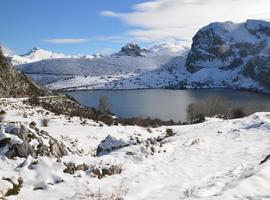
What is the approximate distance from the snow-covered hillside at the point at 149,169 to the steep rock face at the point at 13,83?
33840 millimetres

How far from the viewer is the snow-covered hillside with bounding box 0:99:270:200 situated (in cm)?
1462

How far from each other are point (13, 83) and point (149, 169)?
54904 mm

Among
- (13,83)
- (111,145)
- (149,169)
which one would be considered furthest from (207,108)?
(149,169)

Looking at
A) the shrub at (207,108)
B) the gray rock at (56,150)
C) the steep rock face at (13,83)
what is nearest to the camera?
the gray rock at (56,150)

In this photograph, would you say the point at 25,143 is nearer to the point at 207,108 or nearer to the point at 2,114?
the point at 2,114

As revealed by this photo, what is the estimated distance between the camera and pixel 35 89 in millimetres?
74625

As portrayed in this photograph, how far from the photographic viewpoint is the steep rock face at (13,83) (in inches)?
2633

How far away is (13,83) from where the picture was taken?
70.6 metres

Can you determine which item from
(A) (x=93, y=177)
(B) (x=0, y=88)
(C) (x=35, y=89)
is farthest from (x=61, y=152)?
(C) (x=35, y=89)

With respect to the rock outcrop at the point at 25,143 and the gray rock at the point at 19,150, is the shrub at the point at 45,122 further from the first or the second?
the gray rock at the point at 19,150

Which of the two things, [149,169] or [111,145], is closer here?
[149,169]

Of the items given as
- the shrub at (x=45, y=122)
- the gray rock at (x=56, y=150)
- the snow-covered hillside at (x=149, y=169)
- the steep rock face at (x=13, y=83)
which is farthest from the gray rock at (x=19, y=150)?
the steep rock face at (x=13, y=83)

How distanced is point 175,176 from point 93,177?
377 centimetres

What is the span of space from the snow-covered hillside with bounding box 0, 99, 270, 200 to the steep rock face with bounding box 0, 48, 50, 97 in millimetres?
33840
